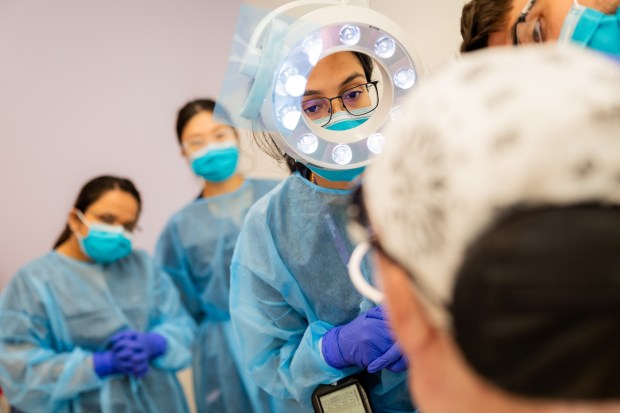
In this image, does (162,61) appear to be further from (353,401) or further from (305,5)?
(353,401)

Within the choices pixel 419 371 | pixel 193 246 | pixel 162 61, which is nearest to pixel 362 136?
pixel 419 371

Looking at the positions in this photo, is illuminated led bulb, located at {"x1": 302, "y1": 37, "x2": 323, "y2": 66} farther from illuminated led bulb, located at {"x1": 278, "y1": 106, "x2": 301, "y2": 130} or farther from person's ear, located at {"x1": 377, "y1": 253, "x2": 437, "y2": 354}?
person's ear, located at {"x1": 377, "y1": 253, "x2": 437, "y2": 354}

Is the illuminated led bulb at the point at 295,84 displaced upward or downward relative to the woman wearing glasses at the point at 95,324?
upward

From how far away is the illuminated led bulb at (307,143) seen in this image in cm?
115

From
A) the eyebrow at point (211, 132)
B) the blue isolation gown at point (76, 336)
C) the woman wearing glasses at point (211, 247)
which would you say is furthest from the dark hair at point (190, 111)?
the blue isolation gown at point (76, 336)

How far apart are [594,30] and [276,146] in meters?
0.67

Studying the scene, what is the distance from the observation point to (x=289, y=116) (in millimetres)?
1142

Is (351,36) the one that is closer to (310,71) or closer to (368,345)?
(310,71)

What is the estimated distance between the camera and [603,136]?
0.47 meters

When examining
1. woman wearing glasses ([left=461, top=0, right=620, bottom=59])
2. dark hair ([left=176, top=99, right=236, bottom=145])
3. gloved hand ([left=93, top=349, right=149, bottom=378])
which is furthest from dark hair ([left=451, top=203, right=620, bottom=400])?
dark hair ([left=176, top=99, right=236, bottom=145])

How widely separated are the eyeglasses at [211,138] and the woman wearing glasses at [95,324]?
342mm

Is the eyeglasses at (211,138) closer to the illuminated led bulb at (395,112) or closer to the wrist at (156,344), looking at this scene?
the wrist at (156,344)

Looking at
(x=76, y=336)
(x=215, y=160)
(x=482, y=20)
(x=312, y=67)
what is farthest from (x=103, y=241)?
(x=482, y=20)

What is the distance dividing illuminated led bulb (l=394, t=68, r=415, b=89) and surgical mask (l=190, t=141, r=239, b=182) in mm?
1666
